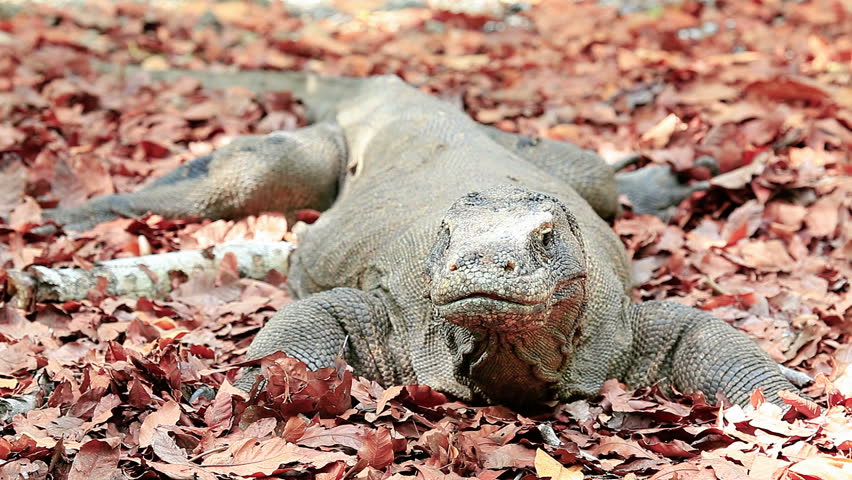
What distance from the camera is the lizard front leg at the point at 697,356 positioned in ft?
14.6

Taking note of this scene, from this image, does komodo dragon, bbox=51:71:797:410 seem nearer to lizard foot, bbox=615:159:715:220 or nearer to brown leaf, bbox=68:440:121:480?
lizard foot, bbox=615:159:715:220

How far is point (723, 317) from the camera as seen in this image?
5430 mm

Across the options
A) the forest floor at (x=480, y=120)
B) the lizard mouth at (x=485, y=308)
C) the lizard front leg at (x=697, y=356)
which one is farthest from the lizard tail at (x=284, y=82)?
the lizard mouth at (x=485, y=308)

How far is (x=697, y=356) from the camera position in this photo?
4.62 m

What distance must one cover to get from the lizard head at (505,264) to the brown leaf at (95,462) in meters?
1.20

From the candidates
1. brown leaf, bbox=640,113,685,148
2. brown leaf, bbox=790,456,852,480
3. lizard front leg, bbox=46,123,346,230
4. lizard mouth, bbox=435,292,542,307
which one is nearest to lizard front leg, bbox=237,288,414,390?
lizard mouth, bbox=435,292,542,307

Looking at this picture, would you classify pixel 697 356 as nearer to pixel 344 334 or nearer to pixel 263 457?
pixel 344 334

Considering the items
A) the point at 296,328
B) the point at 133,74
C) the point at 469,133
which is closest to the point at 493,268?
the point at 296,328

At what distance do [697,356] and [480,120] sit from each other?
14.7 ft

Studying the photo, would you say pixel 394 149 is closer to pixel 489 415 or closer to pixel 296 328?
pixel 296 328

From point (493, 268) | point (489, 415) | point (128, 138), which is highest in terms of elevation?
point (493, 268)

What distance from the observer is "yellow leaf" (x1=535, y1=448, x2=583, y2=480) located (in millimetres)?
3660

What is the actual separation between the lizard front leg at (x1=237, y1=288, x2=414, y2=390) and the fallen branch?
1219mm

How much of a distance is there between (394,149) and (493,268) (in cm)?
303
